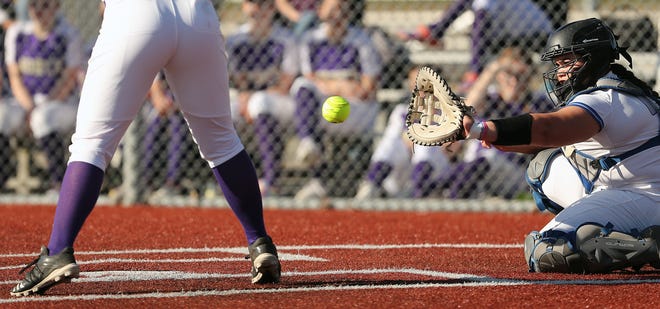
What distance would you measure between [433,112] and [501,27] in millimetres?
4947

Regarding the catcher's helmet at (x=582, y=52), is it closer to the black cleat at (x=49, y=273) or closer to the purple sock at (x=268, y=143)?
the black cleat at (x=49, y=273)

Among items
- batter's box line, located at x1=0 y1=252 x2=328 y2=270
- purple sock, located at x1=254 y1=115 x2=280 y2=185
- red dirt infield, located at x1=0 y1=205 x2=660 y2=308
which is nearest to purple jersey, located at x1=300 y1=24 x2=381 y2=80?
purple sock, located at x1=254 y1=115 x2=280 y2=185

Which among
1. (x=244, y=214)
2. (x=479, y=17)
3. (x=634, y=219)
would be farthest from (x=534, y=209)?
(x=244, y=214)

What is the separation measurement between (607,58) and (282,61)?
5.08 metres

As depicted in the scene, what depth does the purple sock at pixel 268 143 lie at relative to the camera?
9258 millimetres

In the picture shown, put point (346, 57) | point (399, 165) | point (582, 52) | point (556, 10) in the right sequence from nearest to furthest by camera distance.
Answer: point (582, 52), point (556, 10), point (346, 57), point (399, 165)

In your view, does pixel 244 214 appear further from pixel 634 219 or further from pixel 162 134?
pixel 162 134

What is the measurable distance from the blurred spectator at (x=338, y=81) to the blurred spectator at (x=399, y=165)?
202 millimetres

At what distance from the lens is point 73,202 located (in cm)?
395

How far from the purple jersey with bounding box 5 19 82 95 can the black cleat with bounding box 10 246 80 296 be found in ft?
21.2

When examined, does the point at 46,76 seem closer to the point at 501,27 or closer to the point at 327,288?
the point at 501,27

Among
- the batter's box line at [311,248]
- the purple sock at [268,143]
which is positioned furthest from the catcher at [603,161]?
the purple sock at [268,143]

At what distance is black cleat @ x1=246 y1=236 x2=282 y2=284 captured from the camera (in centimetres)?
421

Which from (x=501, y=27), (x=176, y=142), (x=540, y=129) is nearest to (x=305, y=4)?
(x=176, y=142)
